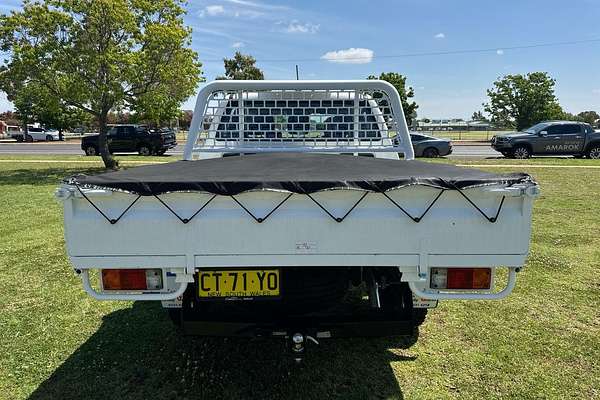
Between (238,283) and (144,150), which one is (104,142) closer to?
(144,150)

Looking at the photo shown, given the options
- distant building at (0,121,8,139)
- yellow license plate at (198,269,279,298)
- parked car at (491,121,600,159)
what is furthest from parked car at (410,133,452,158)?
distant building at (0,121,8,139)

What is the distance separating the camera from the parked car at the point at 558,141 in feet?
62.5

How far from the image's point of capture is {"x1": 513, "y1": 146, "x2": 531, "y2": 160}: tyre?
1928 cm

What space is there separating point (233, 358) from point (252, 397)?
0.50 meters

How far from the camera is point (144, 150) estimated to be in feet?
71.2

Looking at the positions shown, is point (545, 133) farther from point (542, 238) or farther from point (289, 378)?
point (289, 378)

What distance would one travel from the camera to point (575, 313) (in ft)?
12.6

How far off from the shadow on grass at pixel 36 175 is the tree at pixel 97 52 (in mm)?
2311

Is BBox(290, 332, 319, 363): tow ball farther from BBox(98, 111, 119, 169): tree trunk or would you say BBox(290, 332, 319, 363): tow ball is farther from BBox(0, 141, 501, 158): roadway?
BBox(0, 141, 501, 158): roadway

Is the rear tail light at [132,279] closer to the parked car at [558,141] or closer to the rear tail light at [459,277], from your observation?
the rear tail light at [459,277]

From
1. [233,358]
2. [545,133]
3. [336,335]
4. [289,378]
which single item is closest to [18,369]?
[233,358]

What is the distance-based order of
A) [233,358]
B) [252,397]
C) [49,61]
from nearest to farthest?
[252,397] → [233,358] → [49,61]

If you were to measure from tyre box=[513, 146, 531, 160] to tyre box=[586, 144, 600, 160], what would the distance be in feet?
8.02

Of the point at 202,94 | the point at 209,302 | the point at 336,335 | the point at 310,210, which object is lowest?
the point at 336,335
